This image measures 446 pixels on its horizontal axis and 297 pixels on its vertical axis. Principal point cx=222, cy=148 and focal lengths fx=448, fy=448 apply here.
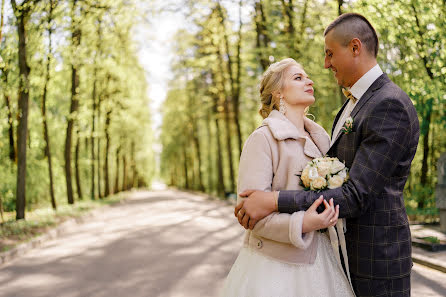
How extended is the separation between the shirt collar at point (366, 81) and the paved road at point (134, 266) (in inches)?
166

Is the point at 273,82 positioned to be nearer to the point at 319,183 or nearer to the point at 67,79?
the point at 319,183

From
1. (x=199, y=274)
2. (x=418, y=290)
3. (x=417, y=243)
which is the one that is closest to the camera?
(x=418, y=290)

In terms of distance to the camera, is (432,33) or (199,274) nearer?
(199,274)

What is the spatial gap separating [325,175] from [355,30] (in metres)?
0.89

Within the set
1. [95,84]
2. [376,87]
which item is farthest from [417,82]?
[95,84]

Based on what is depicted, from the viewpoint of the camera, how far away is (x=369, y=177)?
245cm

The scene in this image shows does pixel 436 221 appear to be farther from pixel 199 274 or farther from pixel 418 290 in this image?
pixel 199 274

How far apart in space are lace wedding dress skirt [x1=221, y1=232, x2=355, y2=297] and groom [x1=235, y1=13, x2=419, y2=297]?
139 mm

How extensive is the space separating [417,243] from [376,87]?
24.2ft

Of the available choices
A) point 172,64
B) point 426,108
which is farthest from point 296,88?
point 172,64

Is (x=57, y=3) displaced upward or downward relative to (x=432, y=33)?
upward

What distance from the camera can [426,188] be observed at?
1537 cm

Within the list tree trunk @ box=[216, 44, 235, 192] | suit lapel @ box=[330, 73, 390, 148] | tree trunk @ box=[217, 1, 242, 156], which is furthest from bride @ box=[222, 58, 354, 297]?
tree trunk @ box=[216, 44, 235, 192]

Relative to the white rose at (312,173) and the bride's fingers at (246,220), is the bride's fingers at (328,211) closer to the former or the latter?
the white rose at (312,173)
